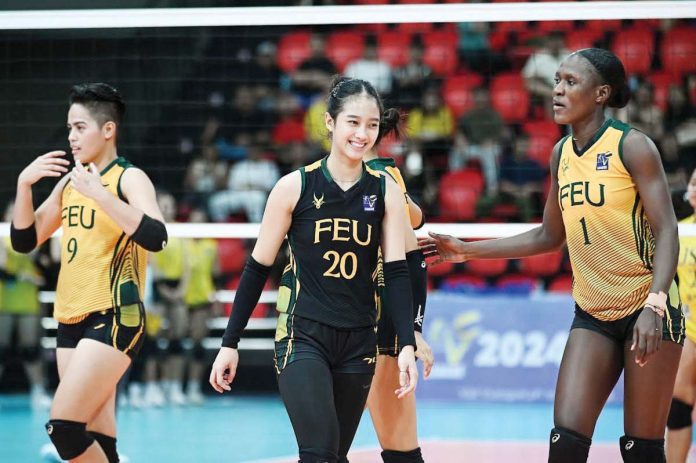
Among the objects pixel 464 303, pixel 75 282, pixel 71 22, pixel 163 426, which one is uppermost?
pixel 71 22

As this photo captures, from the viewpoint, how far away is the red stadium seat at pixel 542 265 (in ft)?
38.5

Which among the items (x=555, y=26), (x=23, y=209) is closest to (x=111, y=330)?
(x=23, y=209)

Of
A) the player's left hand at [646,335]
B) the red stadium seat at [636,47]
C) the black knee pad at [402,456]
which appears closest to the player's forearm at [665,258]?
the player's left hand at [646,335]

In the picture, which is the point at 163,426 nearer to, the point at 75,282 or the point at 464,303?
the point at 464,303

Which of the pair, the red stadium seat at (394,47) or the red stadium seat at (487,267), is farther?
the red stadium seat at (487,267)

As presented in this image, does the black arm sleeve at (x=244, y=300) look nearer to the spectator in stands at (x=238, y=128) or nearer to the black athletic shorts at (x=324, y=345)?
the black athletic shorts at (x=324, y=345)

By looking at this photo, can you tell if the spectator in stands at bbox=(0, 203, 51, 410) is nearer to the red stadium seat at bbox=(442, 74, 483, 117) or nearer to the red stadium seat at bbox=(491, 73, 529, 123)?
the red stadium seat at bbox=(442, 74, 483, 117)

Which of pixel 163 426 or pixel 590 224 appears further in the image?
pixel 163 426

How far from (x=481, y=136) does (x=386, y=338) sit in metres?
6.39

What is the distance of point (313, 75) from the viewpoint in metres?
11.2

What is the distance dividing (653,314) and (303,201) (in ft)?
4.91

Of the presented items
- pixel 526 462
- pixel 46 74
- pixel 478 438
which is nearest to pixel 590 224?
pixel 526 462

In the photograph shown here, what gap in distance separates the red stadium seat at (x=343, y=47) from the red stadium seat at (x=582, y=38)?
221 cm

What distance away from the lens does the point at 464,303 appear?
1106cm
